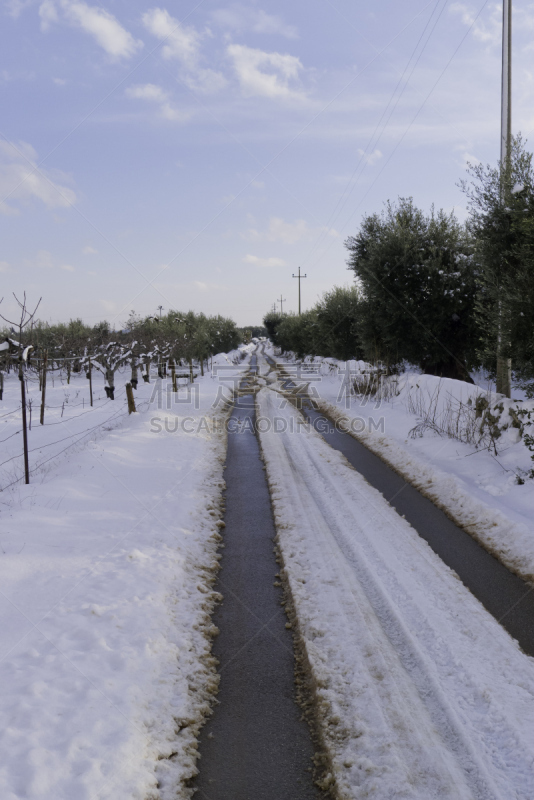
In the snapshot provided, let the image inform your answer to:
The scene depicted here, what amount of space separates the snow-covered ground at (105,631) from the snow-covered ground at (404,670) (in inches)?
37.2

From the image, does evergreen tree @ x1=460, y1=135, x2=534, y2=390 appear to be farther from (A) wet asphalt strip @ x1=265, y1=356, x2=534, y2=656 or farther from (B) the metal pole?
(A) wet asphalt strip @ x1=265, y1=356, x2=534, y2=656

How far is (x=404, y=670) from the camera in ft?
11.3

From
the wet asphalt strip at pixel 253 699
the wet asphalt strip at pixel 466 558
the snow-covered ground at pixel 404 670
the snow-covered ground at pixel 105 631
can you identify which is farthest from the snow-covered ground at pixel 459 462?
the snow-covered ground at pixel 105 631

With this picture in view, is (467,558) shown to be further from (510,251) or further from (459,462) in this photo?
(510,251)

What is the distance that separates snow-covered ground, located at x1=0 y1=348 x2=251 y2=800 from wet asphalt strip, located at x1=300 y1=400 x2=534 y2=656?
2.57 metres

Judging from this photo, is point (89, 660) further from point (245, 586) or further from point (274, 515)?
point (274, 515)

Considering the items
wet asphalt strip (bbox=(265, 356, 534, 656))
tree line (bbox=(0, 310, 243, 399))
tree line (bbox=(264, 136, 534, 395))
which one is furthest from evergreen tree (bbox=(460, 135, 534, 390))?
tree line (bbox=(0, 310, 243, 399))

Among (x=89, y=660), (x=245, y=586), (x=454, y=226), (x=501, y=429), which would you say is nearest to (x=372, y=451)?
(x=501, y=429)

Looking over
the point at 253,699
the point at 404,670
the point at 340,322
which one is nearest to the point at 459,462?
the point at 404,670

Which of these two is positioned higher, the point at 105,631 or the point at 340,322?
the point at 340,322

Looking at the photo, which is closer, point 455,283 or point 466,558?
point 466,558

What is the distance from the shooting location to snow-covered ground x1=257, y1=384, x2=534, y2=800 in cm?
264

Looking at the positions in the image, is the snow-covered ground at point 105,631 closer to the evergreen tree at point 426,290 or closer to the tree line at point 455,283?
the tree line at point 455,283

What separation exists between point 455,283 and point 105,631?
1360cm
